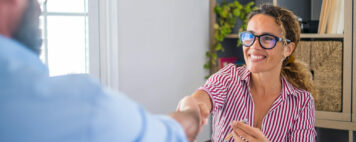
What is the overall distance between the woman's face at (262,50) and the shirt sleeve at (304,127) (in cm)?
26

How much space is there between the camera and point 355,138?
3.10 metres

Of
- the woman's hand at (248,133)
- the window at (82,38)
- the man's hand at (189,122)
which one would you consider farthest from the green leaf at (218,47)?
the man's hand at (189,122)

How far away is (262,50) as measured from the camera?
6.57ft

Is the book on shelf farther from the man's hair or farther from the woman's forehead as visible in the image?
the man's hair

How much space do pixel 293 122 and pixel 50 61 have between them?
134 cm

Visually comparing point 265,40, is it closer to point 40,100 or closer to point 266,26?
point 266,26

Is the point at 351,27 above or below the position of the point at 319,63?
above

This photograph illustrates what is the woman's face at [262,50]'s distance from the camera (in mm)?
1996

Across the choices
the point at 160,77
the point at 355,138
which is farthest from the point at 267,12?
the point at 355,138

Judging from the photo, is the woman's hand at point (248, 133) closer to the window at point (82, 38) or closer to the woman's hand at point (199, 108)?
the woman's hand at point (199, 108)

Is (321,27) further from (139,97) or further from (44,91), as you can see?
(44,91)

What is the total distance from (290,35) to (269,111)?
15.9 inches

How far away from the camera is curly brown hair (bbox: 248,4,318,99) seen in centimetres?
202

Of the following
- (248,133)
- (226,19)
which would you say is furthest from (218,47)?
(248,133)
